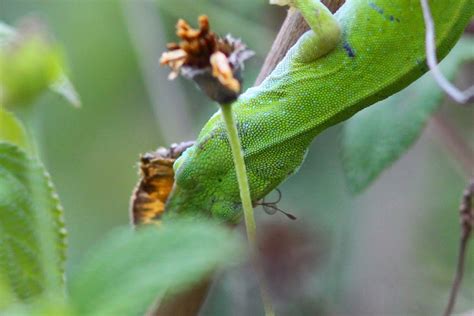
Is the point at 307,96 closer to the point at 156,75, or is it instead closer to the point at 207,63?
the point at 207,63

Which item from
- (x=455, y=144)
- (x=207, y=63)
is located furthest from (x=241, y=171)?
(x=455, y=144)

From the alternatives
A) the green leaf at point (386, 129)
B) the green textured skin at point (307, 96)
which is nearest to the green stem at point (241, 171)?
the green textured skin at point (307, 96)

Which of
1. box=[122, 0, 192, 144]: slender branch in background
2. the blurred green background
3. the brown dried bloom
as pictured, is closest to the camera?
the brown dried bloom

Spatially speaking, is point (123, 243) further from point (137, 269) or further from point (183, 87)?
point (183, 87)

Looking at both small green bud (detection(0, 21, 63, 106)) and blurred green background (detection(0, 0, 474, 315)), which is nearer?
small green bud (detection(0, 21, 63, 106))

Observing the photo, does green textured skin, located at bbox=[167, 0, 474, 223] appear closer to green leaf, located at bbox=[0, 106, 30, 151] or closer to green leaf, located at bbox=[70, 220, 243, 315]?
green leaf, located at bbox=[0, 106, 30, 151]

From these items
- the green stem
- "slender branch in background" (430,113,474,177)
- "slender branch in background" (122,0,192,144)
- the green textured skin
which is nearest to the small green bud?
the green stem
